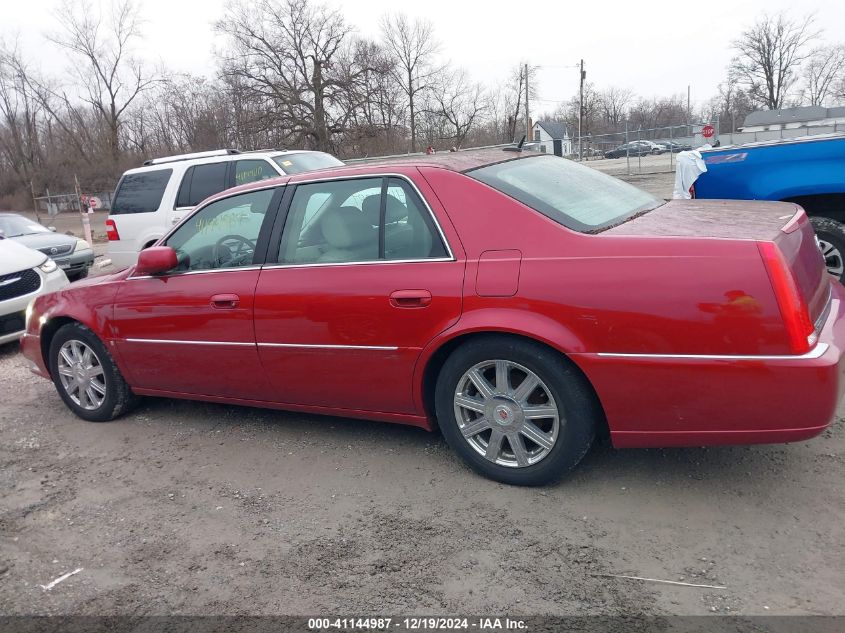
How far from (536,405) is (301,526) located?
1259mm

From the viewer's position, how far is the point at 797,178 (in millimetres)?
5523

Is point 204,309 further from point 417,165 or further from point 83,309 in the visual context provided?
point 417,165

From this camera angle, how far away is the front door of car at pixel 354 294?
3320 mm

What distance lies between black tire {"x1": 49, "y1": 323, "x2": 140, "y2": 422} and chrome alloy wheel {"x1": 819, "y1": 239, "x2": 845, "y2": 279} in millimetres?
5538

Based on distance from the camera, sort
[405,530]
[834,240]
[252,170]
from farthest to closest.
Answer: [252,170] < [834,240] < [405,530]

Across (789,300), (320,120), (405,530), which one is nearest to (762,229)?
(789,300)

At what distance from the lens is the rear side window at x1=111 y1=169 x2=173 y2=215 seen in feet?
29.5

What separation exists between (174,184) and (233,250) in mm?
5424

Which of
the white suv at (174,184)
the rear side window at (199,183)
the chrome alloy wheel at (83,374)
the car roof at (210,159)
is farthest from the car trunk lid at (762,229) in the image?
the rear side window at (199,183)

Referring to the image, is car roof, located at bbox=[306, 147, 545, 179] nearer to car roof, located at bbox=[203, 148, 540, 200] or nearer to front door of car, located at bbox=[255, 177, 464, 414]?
car roof, located at bbox=[203, 148, 540, 200]

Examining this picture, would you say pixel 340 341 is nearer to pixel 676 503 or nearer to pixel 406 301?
pixel 406 301

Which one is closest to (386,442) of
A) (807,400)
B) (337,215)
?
(337,215)

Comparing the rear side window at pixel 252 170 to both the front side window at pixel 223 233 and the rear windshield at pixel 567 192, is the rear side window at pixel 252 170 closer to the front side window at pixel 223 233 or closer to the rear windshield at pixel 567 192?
the front side window at pixel 223 233

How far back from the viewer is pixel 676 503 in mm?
3072
